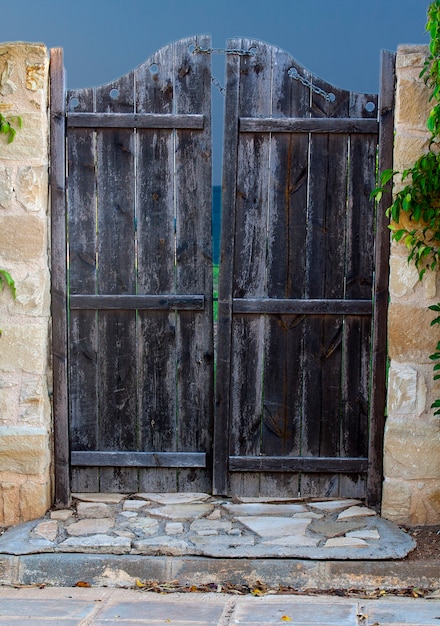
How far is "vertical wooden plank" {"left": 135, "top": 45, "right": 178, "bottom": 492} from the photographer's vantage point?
4148 mm

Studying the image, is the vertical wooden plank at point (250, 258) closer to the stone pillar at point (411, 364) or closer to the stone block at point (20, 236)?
the stone pillar at point (411, 364)

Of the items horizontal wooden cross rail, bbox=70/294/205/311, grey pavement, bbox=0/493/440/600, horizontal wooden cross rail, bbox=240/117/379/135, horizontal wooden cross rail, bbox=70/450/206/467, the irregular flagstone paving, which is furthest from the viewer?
horizontal wooden cross rail, bbox=70/450/206/467

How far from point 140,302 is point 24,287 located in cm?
62

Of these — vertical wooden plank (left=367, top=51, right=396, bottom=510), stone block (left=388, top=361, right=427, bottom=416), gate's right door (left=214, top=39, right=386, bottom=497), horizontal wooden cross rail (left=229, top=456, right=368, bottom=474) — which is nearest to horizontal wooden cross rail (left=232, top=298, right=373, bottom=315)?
gate's right door (left=214, top=39, right=386, bottom=497)

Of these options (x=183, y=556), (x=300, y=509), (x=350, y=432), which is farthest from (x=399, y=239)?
(x=183, y=556)

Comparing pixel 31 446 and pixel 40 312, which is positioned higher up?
pixel 40 312

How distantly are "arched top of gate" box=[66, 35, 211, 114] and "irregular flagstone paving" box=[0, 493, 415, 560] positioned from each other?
212cm

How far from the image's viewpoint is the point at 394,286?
3.96 metres

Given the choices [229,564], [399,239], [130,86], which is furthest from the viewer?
[130,86]

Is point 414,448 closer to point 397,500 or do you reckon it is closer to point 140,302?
point 397,500

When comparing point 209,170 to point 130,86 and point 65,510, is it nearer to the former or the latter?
point 130,86

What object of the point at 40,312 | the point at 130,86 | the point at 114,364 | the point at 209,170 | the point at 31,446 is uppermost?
the point at 130,86

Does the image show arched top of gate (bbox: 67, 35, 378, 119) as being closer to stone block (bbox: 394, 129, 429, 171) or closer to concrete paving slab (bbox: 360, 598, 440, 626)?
stone block (bbox: 394, 129, 429, 171)

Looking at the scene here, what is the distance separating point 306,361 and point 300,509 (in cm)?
80
